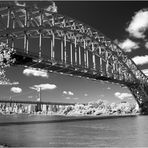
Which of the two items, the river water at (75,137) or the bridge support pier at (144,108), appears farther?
the bridge support pier at (144,108)

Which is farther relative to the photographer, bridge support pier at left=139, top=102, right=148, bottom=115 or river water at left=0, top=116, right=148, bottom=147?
bridge support pier at left=139, top=102, right=148, bottom=115

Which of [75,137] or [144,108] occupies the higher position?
[144,108]

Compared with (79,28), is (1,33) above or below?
below

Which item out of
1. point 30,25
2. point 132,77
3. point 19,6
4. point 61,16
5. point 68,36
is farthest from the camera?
point 132,77

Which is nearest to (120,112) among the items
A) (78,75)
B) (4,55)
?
(78,75)

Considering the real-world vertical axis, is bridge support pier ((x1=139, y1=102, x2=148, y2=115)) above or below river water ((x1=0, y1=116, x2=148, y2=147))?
above

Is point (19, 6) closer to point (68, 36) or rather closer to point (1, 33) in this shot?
point (1, 33)

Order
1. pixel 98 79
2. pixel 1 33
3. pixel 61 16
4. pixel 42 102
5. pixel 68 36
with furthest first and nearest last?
pixel 42 102
pixel 98 79
pixel 68 36
pixel 61 16
pixel 1 33

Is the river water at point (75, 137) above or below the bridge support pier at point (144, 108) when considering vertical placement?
below

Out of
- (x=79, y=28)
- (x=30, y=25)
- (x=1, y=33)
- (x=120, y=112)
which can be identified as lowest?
(x=120, y=112)

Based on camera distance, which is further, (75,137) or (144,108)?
(144,108)

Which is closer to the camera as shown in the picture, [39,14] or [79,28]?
[39,14]
